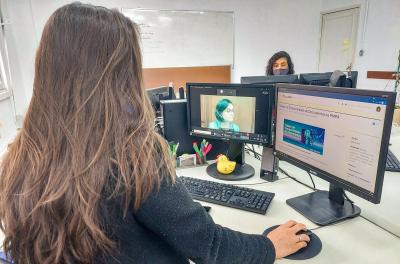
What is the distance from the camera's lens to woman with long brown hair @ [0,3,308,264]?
606 mm

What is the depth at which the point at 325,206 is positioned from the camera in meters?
1.08

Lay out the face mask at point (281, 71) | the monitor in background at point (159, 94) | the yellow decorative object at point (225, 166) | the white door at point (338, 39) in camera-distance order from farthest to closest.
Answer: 1. the white door at point (338, 39)
2. the face mask at point (281, 71)
3. the monitor in background at point (159, 94)
4. the yellow decorative object at point (225, 166)

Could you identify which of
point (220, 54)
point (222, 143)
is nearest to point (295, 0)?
point (220, 54)

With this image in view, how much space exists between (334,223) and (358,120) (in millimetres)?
356

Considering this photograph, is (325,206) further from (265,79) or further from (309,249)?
(265,79)

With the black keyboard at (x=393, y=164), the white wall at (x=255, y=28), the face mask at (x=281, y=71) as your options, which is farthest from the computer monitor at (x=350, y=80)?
the white wall at (x=255, y=28)

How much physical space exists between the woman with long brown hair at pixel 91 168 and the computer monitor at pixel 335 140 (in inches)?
19.5

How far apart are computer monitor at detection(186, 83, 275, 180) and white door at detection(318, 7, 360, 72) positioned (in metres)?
3.45

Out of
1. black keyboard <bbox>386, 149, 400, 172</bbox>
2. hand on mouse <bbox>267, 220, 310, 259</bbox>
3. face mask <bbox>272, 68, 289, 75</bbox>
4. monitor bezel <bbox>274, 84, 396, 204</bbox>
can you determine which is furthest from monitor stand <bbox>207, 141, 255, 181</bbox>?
face mask <bbox>272, 68, 289, 75</bbox>

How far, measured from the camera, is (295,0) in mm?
4590

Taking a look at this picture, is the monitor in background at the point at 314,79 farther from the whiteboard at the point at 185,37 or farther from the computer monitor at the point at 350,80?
the whiteboard at the point at 185,37

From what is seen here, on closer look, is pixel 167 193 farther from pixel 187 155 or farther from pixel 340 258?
pixel 187 155

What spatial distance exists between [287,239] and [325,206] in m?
0.31

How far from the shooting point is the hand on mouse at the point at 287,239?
0.82 meters
